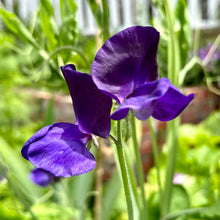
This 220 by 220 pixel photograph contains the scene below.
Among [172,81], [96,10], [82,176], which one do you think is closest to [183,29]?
[172,81]

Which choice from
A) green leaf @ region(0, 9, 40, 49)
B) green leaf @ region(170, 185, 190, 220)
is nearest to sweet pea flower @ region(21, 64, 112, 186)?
green leaf @ region(0, 9, 40, 49)

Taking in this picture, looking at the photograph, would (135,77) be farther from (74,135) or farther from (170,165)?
(170,165)

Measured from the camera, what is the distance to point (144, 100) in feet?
0.91

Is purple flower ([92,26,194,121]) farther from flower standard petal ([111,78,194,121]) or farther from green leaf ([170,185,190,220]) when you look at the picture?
green leaf ([170,185,190,220])

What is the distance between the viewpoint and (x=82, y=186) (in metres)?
0.94

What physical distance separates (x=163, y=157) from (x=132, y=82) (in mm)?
1039

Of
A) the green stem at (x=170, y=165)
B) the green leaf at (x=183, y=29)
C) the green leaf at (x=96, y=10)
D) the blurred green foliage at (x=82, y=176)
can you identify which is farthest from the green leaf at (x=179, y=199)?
the green leaf at (x=96, y=10)

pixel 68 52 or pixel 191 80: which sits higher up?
pixel 68 52

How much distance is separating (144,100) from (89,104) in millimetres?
68

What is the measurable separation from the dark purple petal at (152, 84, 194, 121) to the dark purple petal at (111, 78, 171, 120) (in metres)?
0.01

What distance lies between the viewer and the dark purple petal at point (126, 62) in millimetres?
285

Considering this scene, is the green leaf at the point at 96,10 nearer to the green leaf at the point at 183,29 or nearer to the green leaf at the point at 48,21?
the green leaf at the point at 48,21

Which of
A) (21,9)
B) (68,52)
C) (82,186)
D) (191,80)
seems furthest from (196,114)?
(21,9)

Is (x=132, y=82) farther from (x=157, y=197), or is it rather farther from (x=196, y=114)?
(x=196, y=114)
